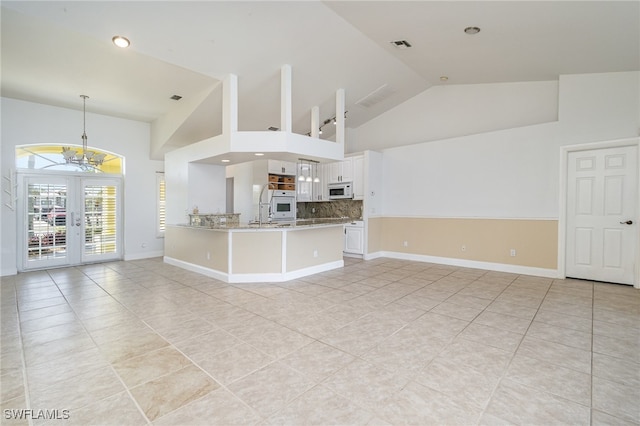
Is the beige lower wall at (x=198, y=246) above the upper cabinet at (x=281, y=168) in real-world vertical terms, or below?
below

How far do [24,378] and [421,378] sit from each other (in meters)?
2.87

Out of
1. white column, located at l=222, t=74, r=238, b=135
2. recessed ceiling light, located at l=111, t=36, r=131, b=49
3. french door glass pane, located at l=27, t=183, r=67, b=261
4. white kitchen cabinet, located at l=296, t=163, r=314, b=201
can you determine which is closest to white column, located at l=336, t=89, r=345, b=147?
white column, located at l=222, t=74, r=238, b=135

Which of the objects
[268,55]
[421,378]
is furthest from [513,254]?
[268,55]

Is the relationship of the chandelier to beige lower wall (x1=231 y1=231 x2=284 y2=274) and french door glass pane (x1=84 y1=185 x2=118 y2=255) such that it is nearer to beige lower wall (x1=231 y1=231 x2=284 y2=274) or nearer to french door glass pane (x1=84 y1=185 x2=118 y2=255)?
french door glass pane (x1=84 y1=185 x2=118 y2=255)

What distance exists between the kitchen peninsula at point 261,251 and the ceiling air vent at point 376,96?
114 inches

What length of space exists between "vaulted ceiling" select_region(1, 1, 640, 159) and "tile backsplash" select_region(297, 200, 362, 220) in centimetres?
268

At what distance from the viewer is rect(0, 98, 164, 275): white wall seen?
5434 millimetres

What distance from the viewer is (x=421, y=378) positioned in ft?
6.95

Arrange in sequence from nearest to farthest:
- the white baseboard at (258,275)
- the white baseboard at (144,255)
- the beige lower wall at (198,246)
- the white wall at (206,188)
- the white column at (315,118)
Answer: the white baseboard at (258,275) → the beige lower wall at (198,246) → the white column at (315,118) → the white wall at (206,188) → the white baseboard at (144,255)

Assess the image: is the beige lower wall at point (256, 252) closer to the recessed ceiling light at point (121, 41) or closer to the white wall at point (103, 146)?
the recessed ceiling light at point (121, 41)

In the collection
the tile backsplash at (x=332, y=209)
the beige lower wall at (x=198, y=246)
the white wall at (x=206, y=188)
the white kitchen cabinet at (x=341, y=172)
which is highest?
the white kitchen cabinet at (x=341, y=172)

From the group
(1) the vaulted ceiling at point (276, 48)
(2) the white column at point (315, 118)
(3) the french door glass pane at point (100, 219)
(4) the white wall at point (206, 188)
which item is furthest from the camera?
(3) the french door glass pane at point (100, 219)

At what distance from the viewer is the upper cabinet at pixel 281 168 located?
766 centimetres

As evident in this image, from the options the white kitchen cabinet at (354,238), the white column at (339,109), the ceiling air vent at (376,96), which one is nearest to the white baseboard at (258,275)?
the white kitchen cabinet at (354,238)
